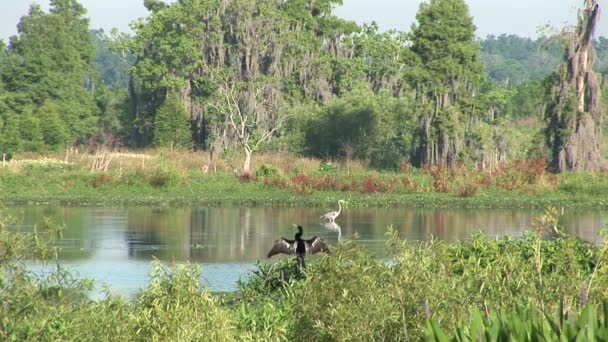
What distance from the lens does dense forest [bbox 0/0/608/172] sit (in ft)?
193

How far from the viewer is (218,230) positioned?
32812 mm

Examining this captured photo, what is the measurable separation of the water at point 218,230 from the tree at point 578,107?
12003mm

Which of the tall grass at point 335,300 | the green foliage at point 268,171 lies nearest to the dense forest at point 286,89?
the green foliage at point 268,171

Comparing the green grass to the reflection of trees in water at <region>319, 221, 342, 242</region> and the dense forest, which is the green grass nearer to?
the dense forest

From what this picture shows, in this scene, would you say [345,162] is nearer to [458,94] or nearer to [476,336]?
[458,94]

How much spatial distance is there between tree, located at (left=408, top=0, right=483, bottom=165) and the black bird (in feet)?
137

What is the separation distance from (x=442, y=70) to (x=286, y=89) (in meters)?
12.7

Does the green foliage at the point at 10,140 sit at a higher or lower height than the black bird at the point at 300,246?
higher

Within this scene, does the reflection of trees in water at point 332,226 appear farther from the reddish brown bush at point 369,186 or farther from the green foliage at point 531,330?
the green foliage at point 531,330

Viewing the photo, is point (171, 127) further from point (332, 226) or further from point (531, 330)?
point (531, 330)

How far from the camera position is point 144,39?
73188 mm

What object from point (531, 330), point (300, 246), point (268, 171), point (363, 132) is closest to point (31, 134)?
point (363, 132)

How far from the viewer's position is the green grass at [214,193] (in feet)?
141

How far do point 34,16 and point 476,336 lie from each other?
75.4m
